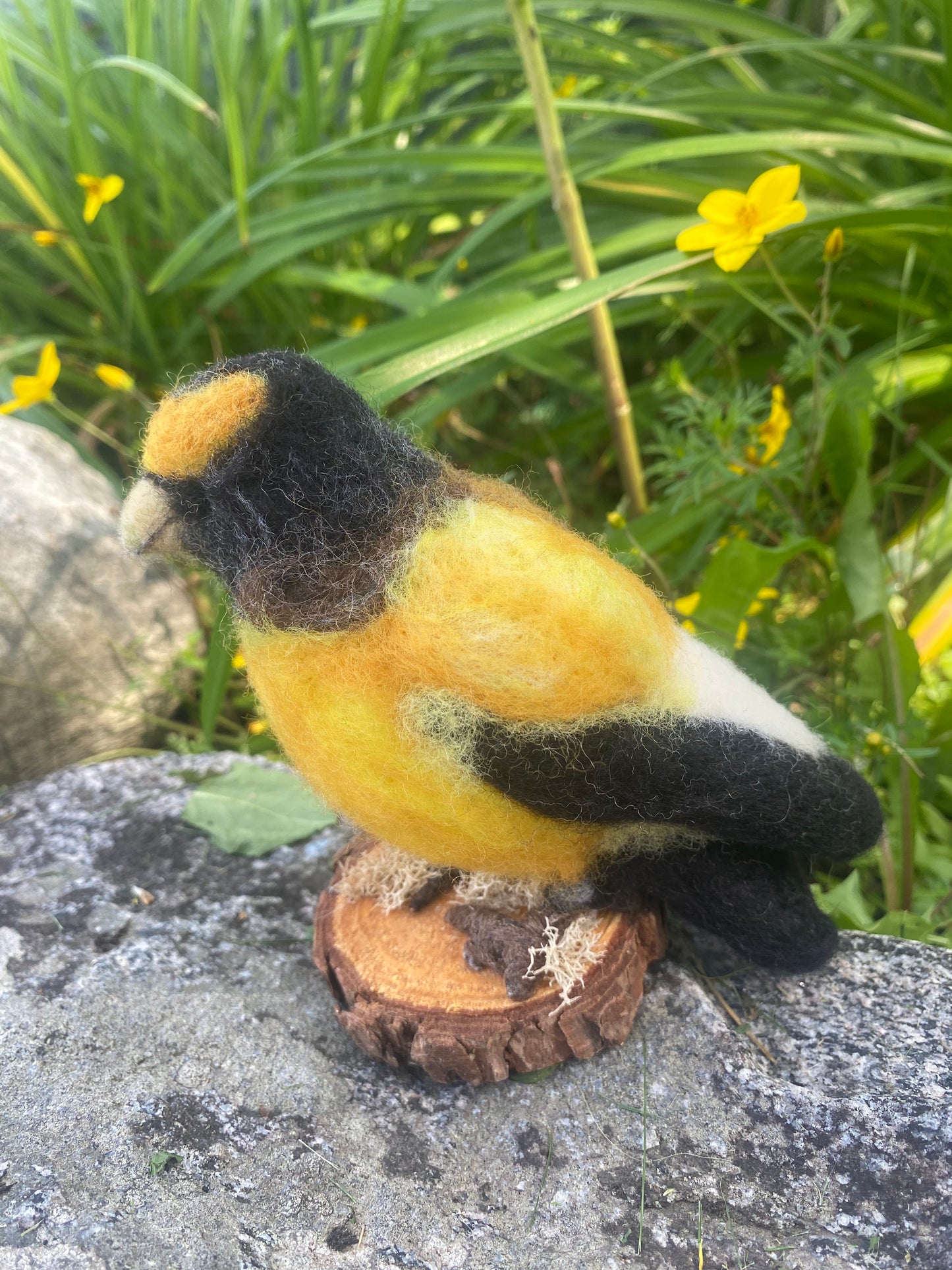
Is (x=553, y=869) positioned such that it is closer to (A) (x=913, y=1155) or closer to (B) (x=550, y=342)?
(A) (x=913, y=1155)

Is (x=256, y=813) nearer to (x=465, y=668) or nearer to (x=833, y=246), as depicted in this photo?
(x=465, y=668)

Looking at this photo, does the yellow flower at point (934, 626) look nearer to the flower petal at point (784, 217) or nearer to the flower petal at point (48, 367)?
the flower petal at point (784, 217)

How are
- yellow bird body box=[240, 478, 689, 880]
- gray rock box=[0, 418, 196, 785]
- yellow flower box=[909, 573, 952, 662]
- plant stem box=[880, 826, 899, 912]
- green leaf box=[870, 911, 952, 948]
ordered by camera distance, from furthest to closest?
1. gray rock box=[0, 418, 196, 785]
2. yellow flower box=[909, 573, 952, 662]
3. plant stem box=[880, 826, 899, 912]
4. green leaf box=[870, 911, 952, 948]
5. yellow bird body box=[240, 478, 689, 880]

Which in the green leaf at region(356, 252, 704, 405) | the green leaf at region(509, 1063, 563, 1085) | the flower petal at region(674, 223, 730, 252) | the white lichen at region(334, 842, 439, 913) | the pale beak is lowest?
the green leaf at region(509, 1063, 563, 1085)

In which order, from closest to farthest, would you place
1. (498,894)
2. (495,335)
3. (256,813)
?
1. (498,894)
2. (495,335)
3. (256,813)

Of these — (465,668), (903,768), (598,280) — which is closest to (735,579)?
(903,768)

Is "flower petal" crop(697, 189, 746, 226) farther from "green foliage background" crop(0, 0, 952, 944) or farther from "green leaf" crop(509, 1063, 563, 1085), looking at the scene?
"green leaf" crop(509, 1063, 563, 1085)

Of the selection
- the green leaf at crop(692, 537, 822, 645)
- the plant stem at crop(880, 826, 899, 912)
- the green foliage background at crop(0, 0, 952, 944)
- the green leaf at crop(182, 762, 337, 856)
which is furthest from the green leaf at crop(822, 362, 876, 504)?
the green leaf at crop(182, 762, 337, 856)

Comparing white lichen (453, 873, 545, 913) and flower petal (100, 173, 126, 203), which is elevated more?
flower petal (100, 173, 126, 203)
